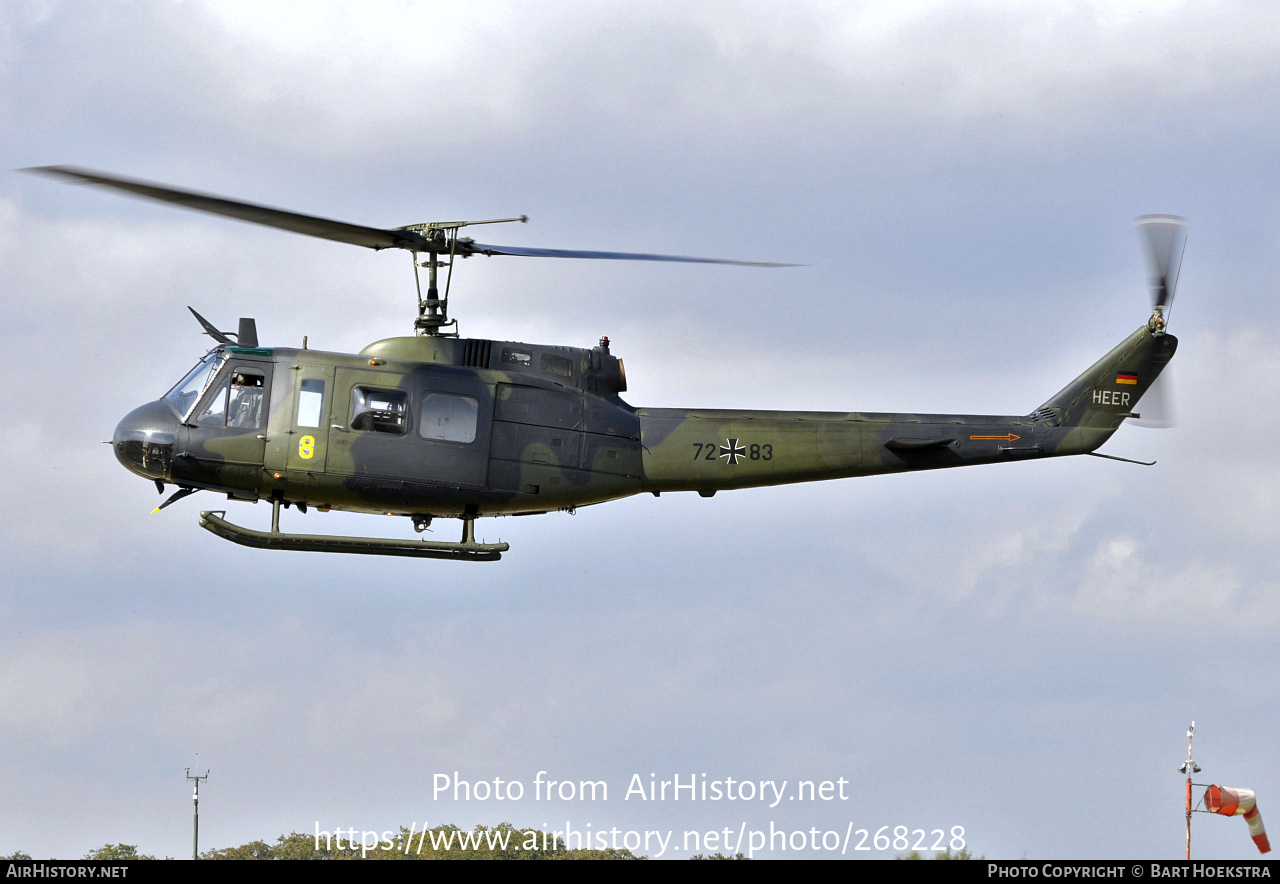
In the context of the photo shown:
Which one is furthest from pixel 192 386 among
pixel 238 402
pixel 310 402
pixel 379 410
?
pixel 379 410

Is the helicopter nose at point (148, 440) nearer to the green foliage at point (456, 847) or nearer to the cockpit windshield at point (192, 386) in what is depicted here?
the cockpit windshield at point (192, 386)

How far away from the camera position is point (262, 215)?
22688 millimetres

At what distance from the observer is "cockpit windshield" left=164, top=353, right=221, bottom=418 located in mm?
25375

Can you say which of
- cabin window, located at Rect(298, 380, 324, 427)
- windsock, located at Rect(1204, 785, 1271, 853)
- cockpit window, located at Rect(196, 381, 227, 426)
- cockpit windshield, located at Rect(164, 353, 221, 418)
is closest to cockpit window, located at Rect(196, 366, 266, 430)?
cockpit window, located at Rect(196, 381, 227, 426)

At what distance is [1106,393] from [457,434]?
11525 millimetres

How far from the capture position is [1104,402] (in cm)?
2786

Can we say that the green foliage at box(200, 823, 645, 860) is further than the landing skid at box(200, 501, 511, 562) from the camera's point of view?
Yes

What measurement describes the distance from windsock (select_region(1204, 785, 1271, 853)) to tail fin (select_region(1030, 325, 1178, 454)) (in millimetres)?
17999

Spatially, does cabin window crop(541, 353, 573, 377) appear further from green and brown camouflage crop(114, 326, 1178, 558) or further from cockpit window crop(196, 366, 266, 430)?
cockpit window crop(196, 366, 266, 430)

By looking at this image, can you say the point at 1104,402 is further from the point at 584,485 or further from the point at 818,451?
the point at 584,485
